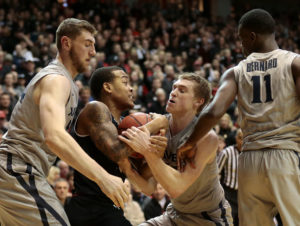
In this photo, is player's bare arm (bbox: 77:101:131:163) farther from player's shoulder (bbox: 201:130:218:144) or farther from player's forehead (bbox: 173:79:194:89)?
player's forehead (bbox: 173:79:194:89)

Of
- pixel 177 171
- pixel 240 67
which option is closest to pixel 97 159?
pixel 177 171

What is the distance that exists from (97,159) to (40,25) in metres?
9.83

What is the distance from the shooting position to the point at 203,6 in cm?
2312

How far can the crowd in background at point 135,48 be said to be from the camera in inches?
364

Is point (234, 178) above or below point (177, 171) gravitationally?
below

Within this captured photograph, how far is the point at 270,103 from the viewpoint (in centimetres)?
363

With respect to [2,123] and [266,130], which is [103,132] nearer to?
[266,130]

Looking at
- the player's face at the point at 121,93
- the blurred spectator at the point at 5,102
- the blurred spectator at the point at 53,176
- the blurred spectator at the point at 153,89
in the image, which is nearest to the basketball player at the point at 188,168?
the player's face at the point at 121,93

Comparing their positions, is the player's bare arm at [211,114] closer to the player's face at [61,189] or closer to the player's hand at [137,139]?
the player's hand at [137,139]

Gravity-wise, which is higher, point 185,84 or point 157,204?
point 185,84

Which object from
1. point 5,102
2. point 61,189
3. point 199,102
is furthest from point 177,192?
point 5,102

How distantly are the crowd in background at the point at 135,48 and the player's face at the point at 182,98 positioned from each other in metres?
3.65

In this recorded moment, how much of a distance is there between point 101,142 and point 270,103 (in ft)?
4.21

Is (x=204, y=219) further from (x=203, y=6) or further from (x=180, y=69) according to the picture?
(x=203, y=6)
